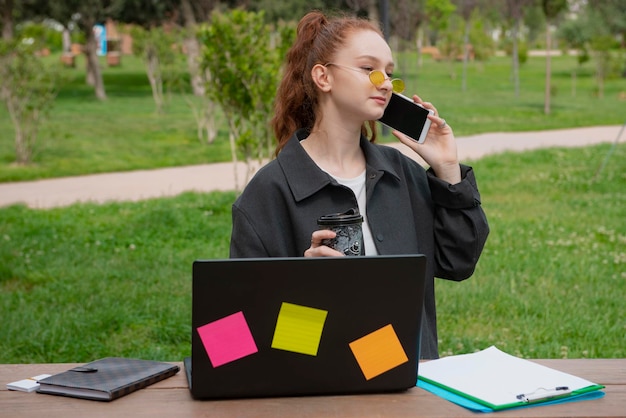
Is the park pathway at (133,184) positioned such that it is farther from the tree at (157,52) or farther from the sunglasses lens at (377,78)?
the tree at (157,52)

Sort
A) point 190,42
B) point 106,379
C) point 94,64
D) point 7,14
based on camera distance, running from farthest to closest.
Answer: point 94,64
point 190,42
point 7,14
point 106,379

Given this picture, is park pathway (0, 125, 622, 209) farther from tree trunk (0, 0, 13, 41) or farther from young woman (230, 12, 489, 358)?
tree trunk (0, 0, 13, 41)

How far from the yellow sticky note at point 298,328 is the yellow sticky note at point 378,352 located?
0.28 ft

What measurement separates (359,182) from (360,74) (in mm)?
317

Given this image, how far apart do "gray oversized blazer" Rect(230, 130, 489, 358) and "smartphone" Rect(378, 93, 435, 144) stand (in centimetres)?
12

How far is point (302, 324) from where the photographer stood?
2.10 m

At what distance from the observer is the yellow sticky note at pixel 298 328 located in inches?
82.6

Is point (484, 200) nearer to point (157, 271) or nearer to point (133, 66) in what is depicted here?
point (157, 271)

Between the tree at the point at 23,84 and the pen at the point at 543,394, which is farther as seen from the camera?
the tree at the point at 23,84

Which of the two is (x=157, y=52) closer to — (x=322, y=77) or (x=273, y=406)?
(x=322, y=77)

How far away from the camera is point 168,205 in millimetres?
9320

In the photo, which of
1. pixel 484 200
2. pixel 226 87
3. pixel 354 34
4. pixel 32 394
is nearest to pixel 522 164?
pixel 484 200

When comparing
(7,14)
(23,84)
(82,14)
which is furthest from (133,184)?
(82,14)

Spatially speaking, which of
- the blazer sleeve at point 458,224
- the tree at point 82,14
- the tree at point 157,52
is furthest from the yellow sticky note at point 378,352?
the tree at point 82,14
